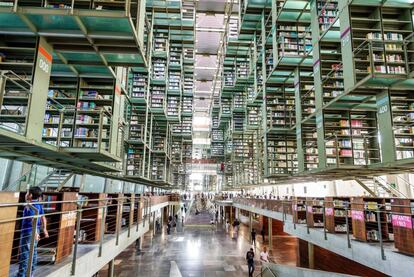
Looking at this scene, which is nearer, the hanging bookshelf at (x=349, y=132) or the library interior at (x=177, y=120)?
the library interior at (x=177, y=120)

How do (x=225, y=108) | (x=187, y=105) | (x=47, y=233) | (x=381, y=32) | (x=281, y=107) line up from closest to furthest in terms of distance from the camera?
(x=47, y=233) < (x=381, y=32) < (x=281, y=107) < (x=187, y=105) < (x=225, y=108)

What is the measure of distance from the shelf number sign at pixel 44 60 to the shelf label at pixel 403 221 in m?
5.73

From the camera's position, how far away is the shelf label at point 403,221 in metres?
3.65

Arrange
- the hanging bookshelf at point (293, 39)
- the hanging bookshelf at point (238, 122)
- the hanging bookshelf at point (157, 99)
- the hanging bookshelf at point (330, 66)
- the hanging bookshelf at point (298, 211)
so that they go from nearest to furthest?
the hanging bookshelf at point (330, 66) → the hanging bookshelf at point (298, 211) → the hanging bookshelf at point (293, 39) → the hanging bookshelf at point (157, 99) → the hanging bookshelf at point (238, 122)

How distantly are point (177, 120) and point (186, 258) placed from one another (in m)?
6.96

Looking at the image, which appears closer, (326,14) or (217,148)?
(326,14)

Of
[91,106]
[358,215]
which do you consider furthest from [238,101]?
[358,215]

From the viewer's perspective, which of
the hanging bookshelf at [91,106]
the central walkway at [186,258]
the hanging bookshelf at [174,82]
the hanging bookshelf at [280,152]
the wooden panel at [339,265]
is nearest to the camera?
the hanging bookshelf at [91,106]

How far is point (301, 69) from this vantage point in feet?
28.7

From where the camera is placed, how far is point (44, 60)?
14.0 ft

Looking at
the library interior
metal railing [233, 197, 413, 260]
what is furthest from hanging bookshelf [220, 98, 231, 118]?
metal railing [233, 197, 413, 260]

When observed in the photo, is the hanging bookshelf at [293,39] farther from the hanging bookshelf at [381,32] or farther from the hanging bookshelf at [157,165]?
the hanging bookshelf at [157,165]

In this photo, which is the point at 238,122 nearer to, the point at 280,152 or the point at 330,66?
the point at 280,152

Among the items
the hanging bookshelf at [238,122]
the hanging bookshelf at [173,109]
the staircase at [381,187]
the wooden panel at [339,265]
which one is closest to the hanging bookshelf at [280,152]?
the staircase at [381,187]
